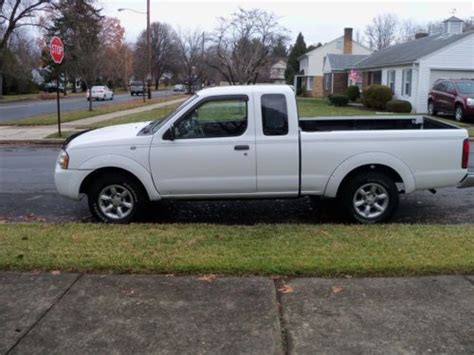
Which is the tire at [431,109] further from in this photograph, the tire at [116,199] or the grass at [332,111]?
the tire at [116,199]

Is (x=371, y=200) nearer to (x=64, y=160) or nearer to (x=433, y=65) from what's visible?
(x=64, y=160)

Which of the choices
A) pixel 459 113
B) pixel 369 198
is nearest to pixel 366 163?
pixel 369 198

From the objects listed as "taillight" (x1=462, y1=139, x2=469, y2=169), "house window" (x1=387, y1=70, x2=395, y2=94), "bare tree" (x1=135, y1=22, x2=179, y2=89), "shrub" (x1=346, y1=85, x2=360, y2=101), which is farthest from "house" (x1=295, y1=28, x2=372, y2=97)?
"taillight" (x1=462, y1=139, x2=469, y2=169)

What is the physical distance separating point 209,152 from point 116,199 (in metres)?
1.34

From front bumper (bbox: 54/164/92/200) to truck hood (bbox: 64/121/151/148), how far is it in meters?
0.33

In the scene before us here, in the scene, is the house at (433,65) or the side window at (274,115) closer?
the side window at (274,115)

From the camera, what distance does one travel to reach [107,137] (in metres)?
6.90

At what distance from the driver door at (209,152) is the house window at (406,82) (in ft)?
87.1

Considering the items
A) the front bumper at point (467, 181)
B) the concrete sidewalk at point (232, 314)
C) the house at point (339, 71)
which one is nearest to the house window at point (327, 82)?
the house at point (339, 71)

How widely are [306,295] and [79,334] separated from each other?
1.79 meters

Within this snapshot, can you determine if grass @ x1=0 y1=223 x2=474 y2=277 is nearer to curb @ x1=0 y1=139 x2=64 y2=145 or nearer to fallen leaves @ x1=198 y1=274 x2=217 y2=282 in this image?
fallen leaves @ x1=198 y1=274 x2=217 y2=282

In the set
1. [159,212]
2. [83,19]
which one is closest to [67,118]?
[159,212]

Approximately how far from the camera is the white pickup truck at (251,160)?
6672mm

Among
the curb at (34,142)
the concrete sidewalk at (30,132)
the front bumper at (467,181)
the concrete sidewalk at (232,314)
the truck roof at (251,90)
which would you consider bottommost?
the concrete sidewalk at (232,314)
